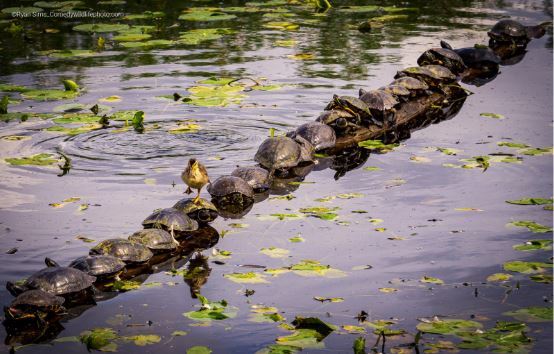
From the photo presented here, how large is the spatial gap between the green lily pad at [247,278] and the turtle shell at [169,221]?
80cm

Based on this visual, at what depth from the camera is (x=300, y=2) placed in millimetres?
16703

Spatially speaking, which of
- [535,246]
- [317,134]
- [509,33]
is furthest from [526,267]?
[509,33]

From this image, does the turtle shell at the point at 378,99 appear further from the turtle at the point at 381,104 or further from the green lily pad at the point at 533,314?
the green lily pad at the point at 533,314

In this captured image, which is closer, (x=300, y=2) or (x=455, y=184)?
(x=455, y=184)

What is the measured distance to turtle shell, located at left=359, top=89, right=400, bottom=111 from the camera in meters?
9.83

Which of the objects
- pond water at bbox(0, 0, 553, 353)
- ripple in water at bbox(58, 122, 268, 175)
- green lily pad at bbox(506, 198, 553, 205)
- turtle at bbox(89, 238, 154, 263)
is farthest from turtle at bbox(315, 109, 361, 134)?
turtle at bbox(89, 238, 154, 263)

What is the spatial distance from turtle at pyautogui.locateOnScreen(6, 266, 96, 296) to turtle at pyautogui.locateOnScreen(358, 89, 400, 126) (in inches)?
188

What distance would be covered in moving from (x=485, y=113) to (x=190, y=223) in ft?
15.0

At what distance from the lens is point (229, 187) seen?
7.52 m

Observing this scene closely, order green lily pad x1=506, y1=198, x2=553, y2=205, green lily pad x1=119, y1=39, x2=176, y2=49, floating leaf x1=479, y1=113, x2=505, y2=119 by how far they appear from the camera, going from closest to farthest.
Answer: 1. green lily pad x1=506, y1=198, x2=553, y2=205
2. floating leaf x1=479, y1=113, x2=505, y2=119
3. green lily pad x1=119, y1=39, x2=176, y2=49

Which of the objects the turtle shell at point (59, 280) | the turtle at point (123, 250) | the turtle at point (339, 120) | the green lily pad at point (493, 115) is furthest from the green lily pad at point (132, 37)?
the turtle shell at point (59, 280)

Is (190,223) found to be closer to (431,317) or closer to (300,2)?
(431,317)

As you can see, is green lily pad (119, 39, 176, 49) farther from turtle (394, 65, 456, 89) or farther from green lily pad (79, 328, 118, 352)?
green lily pad (79, 328, 118, 352)

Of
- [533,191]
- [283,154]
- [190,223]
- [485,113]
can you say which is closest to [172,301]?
[190,223]
